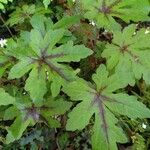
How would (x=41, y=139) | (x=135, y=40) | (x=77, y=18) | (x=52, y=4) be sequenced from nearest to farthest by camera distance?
1. (x=135, y=40)
2. (x=77, y=18)
3. (x=41, y=139)
4. (x=52, y=4)

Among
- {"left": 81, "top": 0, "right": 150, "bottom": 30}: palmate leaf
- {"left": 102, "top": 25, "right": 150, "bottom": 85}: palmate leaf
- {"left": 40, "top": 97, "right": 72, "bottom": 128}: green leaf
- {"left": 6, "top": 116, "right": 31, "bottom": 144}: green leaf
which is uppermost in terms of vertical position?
{"left": 81, "top": 0, "right": 150, "bottom": 30}: palmate leaf

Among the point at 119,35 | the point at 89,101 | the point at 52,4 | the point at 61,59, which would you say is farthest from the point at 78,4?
the point at 52,4

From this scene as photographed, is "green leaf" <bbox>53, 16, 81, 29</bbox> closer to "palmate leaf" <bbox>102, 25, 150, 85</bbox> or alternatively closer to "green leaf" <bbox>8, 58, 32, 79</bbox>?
"palmate leaf" <bbox>102, 25, 150, 85</bbox>

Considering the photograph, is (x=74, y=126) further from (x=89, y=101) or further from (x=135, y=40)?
(x=135, y=40)

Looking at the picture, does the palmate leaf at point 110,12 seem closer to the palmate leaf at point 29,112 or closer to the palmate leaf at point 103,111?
the palmate leaf at point 103,111

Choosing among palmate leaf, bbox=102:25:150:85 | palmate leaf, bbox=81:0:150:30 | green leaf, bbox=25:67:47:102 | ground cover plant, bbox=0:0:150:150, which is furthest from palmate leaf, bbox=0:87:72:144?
palmate leaf, bbox=81:0:150:30

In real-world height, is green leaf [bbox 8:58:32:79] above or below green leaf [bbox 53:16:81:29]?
below

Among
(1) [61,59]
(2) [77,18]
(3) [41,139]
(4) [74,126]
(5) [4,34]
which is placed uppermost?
(5) [4,34]
